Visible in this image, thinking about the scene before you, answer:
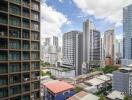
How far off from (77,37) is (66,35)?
35.2ft

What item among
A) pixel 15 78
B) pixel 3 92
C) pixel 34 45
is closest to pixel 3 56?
pixel 15 78

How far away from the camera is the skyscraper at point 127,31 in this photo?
313 ft

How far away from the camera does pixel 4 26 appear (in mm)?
19547

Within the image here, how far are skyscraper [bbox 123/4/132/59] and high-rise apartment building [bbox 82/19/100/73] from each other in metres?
24.0

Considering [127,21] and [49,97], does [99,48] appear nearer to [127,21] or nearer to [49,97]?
[127,21]

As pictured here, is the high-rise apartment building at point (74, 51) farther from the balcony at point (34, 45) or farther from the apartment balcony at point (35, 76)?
the balcony at point (34, 45)

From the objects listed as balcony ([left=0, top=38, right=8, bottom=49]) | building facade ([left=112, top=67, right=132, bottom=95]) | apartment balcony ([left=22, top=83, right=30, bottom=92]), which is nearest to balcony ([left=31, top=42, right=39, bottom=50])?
Result: balcony ([left=0, top=38, right=8, bottom=49])

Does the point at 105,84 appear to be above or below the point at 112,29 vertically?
below

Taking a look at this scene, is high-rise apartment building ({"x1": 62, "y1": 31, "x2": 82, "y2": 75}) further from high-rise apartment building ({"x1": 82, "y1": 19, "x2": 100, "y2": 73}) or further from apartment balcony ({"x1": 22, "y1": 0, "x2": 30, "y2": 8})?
apartment balcony ({"x1": 22, "y1": 0, "x2": 30, "y2": 8})

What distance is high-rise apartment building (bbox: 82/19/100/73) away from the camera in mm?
79688

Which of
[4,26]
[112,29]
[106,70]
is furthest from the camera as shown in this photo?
[112,29]

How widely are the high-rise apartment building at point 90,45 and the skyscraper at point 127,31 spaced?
24.0 metres

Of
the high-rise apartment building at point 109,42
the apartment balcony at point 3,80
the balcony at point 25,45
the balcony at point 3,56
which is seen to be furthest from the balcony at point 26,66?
the high-rise apartment building at point 109,42

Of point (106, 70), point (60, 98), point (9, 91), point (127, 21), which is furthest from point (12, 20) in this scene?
point (127, 21)
